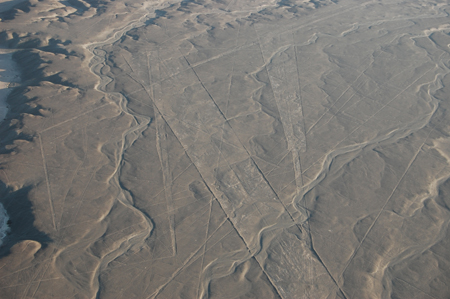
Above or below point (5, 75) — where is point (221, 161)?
below

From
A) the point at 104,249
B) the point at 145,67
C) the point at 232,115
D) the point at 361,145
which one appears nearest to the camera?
the point at 104,249

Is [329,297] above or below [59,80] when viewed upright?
below

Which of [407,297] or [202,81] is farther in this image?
[202,81]

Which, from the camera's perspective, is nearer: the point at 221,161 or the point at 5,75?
the point at 221,161

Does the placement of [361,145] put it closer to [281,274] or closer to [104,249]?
[281,274]

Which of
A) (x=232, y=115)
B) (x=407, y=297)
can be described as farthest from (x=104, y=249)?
(x=407, y=297)

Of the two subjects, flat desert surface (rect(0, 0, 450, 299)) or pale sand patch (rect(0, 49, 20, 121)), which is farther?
pale sand patch (rect(0, 49, 20, 121))

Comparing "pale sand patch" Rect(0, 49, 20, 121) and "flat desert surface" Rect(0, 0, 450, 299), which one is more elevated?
"pale sand patch" Rect(0, 49, 20, 121)

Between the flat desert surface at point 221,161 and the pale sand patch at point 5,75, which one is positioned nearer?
the flat desert surface at point 221,161
